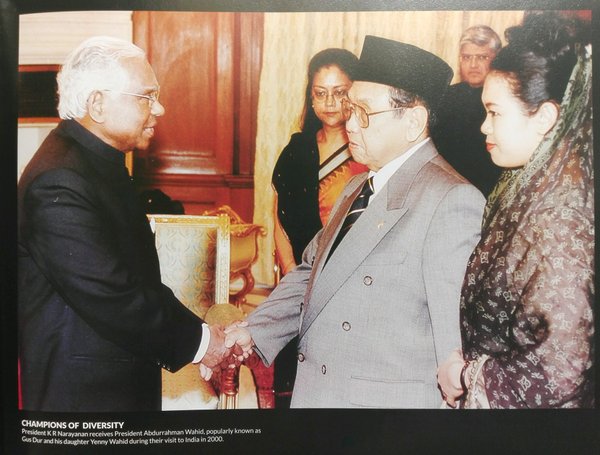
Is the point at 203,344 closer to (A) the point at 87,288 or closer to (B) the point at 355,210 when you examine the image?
(A) the point at 87,288

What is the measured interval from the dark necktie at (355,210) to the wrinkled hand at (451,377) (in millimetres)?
529

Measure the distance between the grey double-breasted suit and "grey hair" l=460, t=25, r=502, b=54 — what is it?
15.6 inches

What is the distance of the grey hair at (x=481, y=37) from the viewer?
85.7 inches

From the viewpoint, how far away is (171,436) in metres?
2.18

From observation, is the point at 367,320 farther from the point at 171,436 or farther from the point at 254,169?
the point at 171,436

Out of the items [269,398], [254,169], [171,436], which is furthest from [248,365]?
[254,169]

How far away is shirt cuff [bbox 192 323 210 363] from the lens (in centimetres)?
221

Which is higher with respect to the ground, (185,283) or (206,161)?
(206,161)

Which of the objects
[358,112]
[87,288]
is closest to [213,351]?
[87,288]

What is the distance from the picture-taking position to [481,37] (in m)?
2.18

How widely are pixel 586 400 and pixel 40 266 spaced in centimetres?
188
